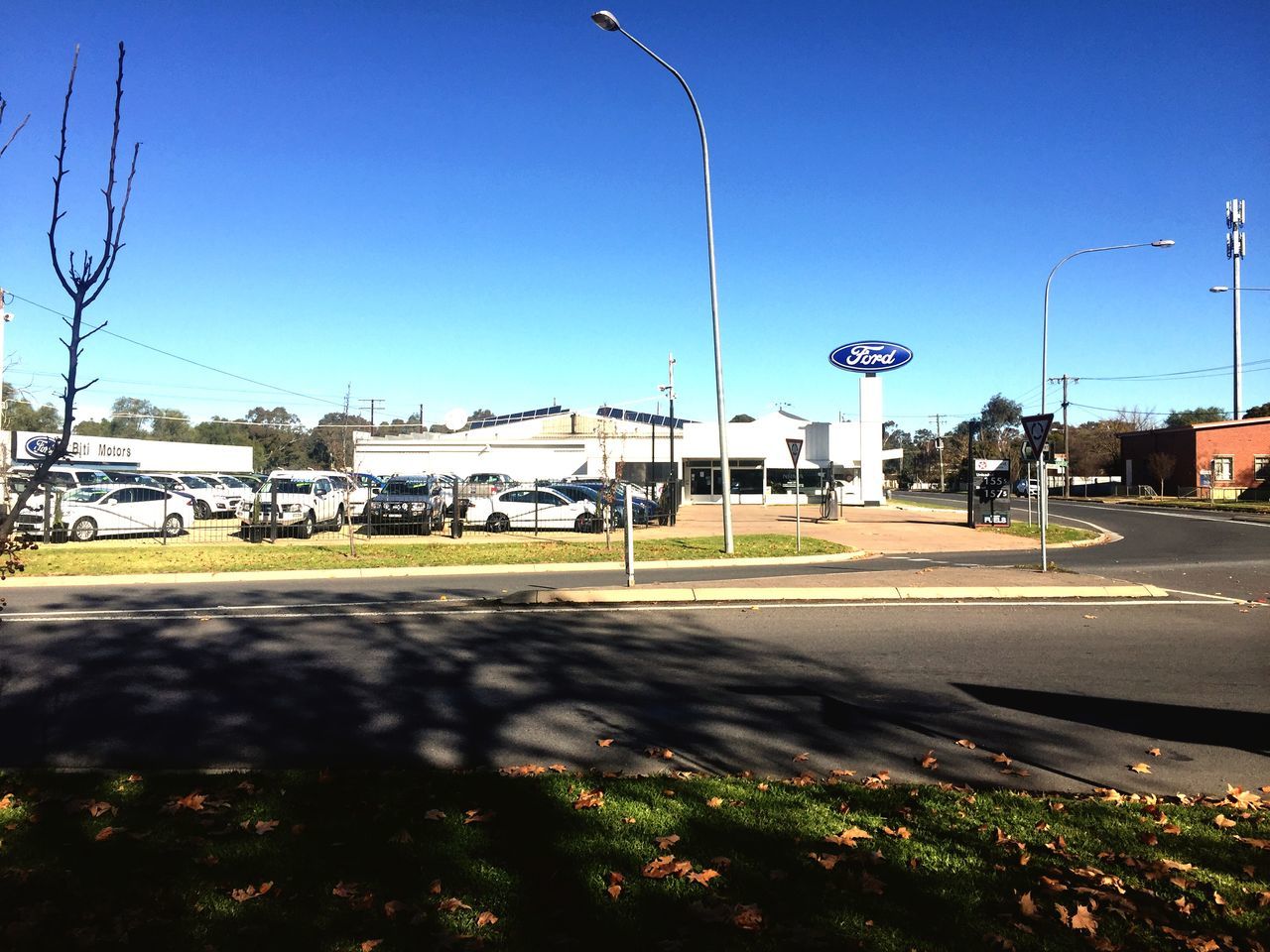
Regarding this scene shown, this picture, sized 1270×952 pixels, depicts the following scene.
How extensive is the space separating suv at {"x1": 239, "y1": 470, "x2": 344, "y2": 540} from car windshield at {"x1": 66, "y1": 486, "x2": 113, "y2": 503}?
360cm

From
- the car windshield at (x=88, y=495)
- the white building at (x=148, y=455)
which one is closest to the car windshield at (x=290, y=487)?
the car windshield at (x=88, y=495)

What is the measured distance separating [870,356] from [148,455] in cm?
4944

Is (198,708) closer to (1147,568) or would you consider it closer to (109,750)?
(109,750)

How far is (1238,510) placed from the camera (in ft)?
147

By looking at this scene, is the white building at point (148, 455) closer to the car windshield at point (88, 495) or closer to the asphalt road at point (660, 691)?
the car windshield at point (88, 495)

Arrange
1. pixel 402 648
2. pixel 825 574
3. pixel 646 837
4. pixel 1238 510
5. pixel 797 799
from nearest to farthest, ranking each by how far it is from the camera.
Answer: pixel 646 837
pixel 797 799
pixel 402 648
pixel 825 574
pixel 1238 510

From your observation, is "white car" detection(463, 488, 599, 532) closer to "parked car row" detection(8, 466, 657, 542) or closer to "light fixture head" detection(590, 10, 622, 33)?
"parked car row" detection(8, 466, 657, 542)

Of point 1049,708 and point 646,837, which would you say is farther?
point 1049,708

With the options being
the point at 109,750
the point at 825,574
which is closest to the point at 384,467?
the point at 825,574

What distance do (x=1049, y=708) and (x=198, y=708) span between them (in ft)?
22.5

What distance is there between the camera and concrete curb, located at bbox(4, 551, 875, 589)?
54.4 feet

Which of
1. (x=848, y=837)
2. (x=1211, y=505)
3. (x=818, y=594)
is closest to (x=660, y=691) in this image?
(x=848, y=837)

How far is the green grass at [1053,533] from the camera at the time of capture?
28055 mm

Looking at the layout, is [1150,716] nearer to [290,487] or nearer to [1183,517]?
[290,487]
